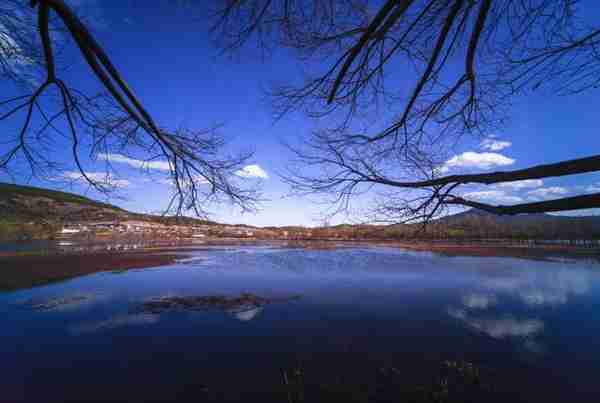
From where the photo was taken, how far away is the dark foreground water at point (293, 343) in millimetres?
4191

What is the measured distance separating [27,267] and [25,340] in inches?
607

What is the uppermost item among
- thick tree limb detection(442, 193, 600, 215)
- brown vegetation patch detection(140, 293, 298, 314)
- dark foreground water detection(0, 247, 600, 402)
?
thick tree limb detection(442, 193, 600, 215)

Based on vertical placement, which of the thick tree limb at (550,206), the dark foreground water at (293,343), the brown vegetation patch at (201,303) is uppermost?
the thick tree limb at (550,206)

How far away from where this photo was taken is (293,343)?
18.9 ft

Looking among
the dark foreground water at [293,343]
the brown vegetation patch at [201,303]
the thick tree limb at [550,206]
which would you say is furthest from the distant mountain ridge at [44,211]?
the brown vegetation patch at [201,303]

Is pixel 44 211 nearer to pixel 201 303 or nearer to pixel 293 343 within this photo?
pixel 293 343

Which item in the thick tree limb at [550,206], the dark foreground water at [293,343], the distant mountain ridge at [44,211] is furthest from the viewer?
the dark foreground water at [293,343]

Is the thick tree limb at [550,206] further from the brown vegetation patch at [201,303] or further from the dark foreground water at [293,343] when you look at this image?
the brown vegetation patch at [201,303]

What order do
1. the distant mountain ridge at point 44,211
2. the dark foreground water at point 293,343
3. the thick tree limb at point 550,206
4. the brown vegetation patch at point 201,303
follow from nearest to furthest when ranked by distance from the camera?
1. the thick tree limb at point 550,206
2. the distant mountain ridge at point 44,211
3. the dark foreground water at point 293,343
4. the brown vegetation patch at point 201,303

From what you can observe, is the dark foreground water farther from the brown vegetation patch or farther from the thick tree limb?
the thick tree limb

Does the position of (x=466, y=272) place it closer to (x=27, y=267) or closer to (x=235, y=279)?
(x=235, y=279)

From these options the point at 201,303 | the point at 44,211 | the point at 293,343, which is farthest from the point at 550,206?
the point at 201,303

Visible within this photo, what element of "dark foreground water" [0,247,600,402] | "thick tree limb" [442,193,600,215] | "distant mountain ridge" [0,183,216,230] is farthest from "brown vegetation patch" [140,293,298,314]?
"thick tree limb" [442,193,600,215]

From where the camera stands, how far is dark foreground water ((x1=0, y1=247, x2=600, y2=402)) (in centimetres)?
419
